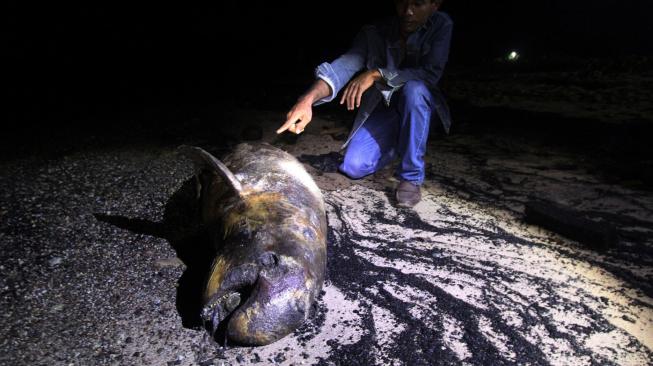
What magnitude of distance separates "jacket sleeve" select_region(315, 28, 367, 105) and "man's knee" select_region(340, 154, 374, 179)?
0.77 metres

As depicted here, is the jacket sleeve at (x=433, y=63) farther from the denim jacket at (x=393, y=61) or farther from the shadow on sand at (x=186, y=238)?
the shadow on sand at (x=186, y=238)

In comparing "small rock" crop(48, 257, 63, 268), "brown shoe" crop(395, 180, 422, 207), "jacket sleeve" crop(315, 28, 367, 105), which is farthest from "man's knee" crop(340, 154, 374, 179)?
"small rock" crop(48, 257, 63, 268)

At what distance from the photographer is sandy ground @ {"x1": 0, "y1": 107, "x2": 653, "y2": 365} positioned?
2.07 metres

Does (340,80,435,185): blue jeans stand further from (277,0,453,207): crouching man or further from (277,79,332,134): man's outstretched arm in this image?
(277,79,332,134): man's outstretched arm

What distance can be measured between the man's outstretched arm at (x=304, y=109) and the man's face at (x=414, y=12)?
1002mm

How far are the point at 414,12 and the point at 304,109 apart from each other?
1487 mm

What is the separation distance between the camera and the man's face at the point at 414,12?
11.9 ft

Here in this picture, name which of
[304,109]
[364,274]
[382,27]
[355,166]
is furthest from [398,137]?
[364,274]

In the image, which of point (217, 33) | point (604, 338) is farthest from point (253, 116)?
point (217, 33)

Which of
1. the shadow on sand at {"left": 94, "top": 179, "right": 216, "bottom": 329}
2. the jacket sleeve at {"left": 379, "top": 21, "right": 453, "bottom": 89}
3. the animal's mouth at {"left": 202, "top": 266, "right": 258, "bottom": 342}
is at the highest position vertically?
the jacket sleeve at {"left": 379, "top": 21, "right": 453, "bottom": 89}

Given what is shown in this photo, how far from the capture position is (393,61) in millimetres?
4113

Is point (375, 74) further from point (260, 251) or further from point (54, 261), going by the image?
point (54, 261)

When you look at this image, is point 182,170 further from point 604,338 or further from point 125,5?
Result: point 125,5

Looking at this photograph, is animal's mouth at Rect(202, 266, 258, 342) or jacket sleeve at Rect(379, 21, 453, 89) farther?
jacket sleeve at Rect(379, 21, 453, 89)
